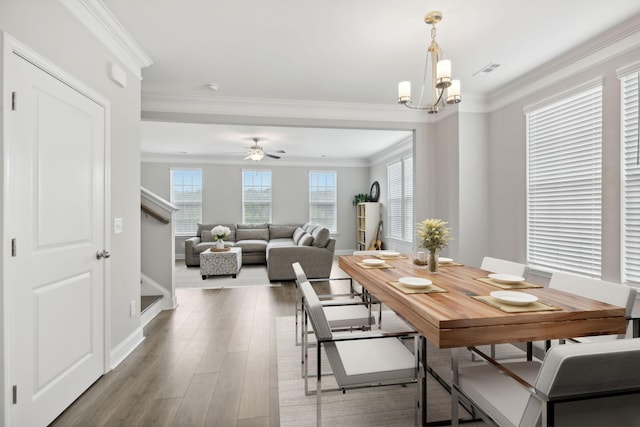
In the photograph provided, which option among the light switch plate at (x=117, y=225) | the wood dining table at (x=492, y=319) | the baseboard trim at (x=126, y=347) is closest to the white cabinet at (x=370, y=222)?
the baseboard trim at (x=126, y=347)

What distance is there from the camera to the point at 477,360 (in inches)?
103

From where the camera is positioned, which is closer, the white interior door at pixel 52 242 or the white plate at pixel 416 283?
the white interior door at pixel 52 242

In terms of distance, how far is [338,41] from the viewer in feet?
9.01

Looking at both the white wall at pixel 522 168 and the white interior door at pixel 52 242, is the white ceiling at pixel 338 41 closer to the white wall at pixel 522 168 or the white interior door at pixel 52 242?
the white wall at pixel 522 168

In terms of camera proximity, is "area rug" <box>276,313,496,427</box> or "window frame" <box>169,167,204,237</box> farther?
"window frame" <box>169,167,204,237</box>

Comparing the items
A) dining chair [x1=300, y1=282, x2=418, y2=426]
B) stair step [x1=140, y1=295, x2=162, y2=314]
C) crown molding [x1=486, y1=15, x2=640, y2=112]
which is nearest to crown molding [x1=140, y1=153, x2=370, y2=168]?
stair step [x1=140, y1=295, x2=162, y2=314]

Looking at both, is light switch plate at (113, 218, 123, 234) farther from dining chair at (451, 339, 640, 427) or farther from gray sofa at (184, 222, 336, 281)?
gray sofa at (184, 222, 336, 281)

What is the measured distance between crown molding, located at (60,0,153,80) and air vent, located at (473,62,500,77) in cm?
326

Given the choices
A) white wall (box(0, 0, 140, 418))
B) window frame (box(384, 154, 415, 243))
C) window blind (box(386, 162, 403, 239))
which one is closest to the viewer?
white wall (box(0, 0, 140, 418))

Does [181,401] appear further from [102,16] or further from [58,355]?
[102,16]

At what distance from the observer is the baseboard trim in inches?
101

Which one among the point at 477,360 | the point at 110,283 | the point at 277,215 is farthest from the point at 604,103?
the point at 277,215

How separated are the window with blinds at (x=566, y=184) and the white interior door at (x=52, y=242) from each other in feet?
13.1

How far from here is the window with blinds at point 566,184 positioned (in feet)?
9.23
